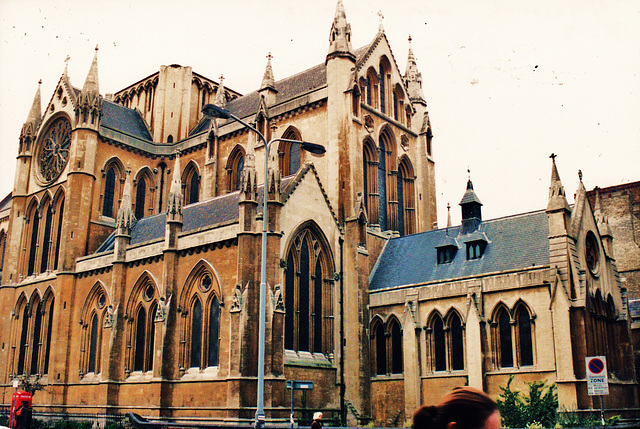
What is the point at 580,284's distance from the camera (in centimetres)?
3112

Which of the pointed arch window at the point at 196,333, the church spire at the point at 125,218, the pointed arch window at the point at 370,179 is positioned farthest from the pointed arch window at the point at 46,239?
the pointed arch window at the point at 370,179

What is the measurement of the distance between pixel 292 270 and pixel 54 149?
23566 mm

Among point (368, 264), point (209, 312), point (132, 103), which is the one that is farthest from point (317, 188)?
point (132, 103)

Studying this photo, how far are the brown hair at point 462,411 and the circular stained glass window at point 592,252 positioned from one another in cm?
3332

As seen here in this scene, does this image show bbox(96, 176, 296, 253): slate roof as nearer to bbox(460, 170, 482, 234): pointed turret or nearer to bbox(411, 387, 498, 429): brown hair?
bbox(460, 170, 482, 234): pointed turret

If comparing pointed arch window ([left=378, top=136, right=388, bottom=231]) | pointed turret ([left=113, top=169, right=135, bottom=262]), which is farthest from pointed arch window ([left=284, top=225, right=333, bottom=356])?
pointed turret ([left=113, top=169, right=135, bottom=262])

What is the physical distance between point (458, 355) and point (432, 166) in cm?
1795

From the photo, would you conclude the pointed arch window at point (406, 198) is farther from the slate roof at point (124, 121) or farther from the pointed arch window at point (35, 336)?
the pointed arch window at point (35, 336)

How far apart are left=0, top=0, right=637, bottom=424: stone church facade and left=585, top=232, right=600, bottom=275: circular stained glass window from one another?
0.53ft

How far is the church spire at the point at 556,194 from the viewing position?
32406 millimetres

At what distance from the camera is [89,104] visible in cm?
4534

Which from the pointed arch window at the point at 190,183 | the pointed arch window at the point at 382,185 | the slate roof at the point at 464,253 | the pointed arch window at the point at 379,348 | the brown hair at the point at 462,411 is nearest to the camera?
the brown hair at the point at 462,411

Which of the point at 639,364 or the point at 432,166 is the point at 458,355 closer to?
the point at 639,364

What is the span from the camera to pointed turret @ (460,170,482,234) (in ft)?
127
